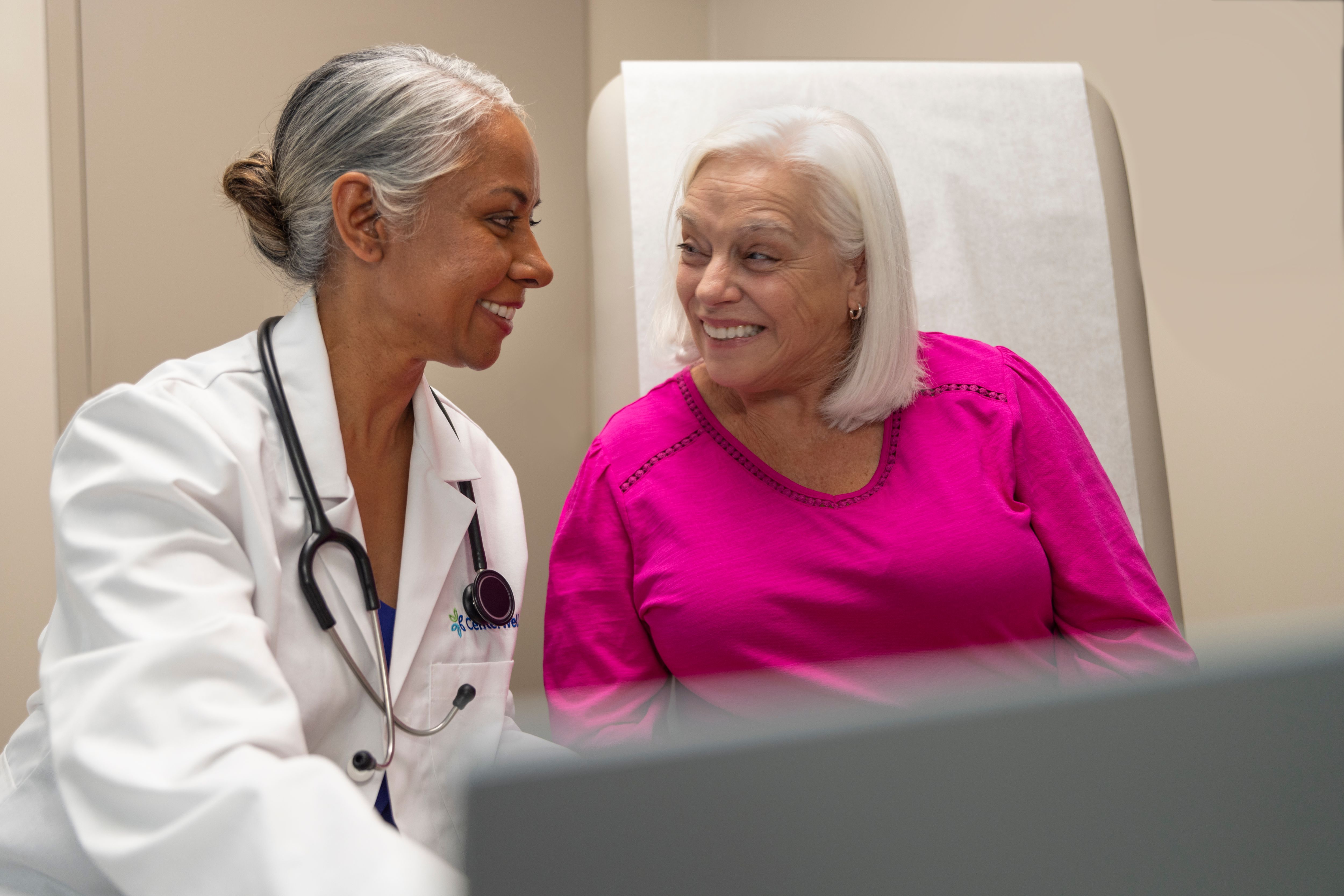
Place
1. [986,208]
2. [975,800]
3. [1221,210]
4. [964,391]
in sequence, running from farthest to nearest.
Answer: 1. [986,208]
2. [964,391]
3. [1221,210]
4. [975,800]

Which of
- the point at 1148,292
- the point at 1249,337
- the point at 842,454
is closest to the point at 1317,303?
the point at 1249,337

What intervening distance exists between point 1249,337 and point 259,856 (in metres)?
1.66

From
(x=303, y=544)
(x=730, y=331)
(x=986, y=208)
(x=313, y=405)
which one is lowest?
(x=303, y=544)

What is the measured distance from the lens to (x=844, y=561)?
1.31 meters

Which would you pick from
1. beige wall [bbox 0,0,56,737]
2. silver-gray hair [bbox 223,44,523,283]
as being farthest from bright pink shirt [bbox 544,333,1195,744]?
beige wall [bbox 0,0,56,737]

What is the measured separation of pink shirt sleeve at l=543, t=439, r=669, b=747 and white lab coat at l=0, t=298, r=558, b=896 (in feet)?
0.24

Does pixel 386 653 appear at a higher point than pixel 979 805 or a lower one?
lower

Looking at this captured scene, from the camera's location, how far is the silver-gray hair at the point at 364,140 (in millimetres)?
1170

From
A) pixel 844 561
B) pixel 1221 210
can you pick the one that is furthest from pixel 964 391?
pixel 1221 210

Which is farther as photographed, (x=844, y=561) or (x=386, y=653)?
(x=844, y=561)

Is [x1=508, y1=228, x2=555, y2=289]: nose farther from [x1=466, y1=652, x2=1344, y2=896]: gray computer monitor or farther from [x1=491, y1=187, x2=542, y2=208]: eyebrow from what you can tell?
[x1=466, y1=652, x2=1344, y2=896]: gray computer monitor

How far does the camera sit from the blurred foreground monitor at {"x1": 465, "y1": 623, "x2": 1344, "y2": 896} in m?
0.30

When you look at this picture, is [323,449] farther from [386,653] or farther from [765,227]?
[765,227]

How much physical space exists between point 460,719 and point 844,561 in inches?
19.8
